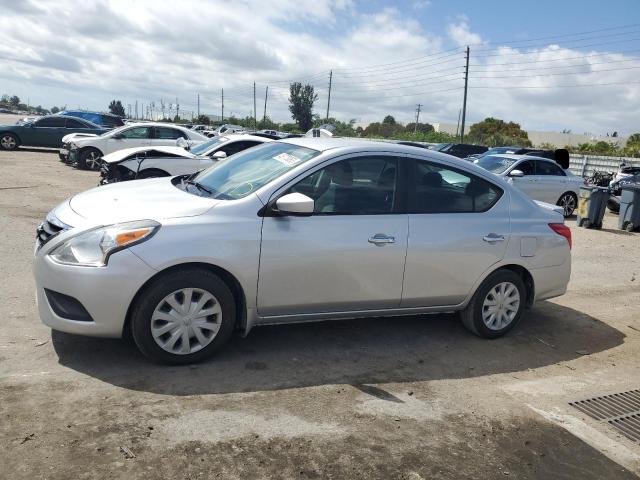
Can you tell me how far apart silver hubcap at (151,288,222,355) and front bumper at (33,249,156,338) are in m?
0.23

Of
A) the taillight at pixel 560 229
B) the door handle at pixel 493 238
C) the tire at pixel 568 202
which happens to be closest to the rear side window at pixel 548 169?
the tire at pixel 568 202

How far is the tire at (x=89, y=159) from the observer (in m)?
16.9

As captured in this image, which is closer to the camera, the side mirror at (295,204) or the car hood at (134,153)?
the side mirror at (295,204)

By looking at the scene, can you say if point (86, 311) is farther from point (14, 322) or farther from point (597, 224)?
point (597, 224)

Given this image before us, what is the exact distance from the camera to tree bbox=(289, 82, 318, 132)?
76062 millimetres

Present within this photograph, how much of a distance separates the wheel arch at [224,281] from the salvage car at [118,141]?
1332 cm

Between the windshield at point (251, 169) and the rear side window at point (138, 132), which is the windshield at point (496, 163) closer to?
the rear side window at point (138, 132)

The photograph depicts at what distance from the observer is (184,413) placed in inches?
139

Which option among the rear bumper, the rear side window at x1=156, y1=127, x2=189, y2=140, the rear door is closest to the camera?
the rear door

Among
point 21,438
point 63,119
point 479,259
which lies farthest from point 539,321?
point 63,119

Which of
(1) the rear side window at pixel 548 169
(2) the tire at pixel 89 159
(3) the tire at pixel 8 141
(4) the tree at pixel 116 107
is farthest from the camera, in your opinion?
(4) the tree at pixel 116 107

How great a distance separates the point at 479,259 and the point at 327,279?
4.79ft

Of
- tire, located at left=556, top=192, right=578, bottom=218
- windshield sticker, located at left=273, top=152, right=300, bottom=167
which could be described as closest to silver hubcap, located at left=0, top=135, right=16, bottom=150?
tire, located at left=556, top=192, right=578, bottom=218

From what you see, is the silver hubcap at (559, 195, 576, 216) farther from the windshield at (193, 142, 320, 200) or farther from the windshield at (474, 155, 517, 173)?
the windshield at (193, 142, 320, 200)
